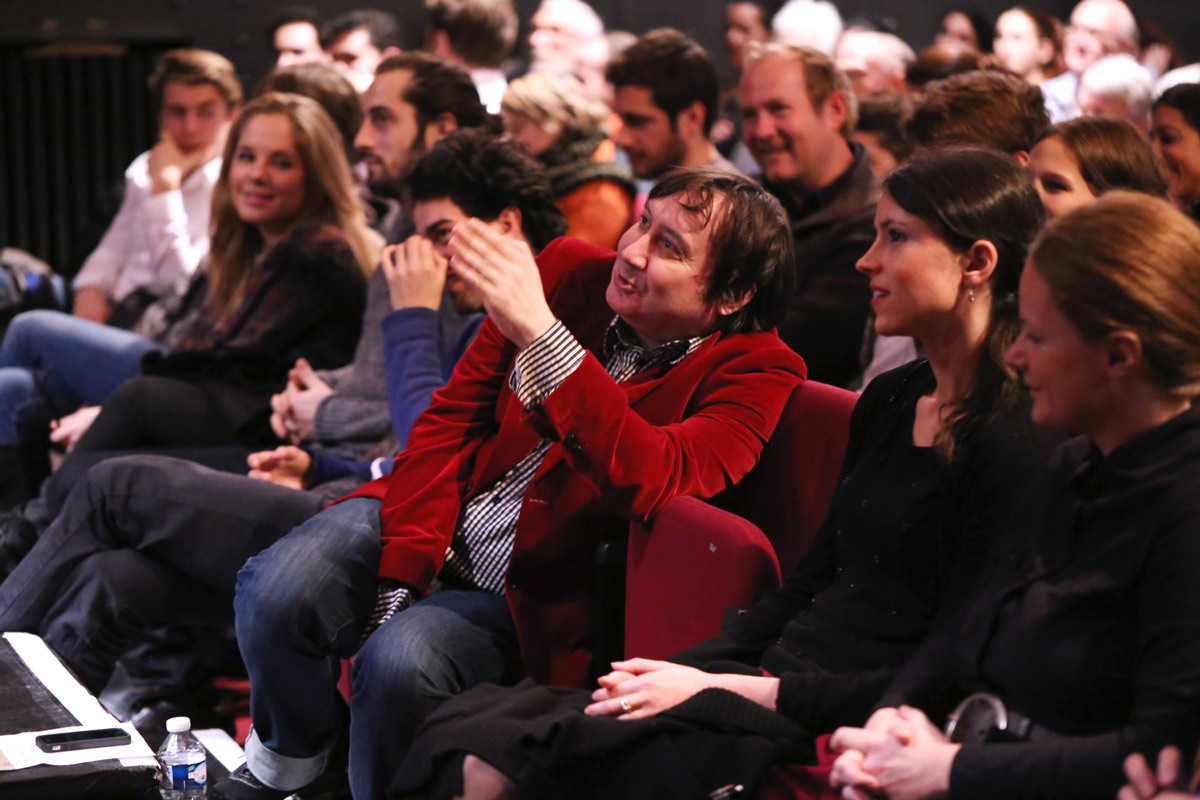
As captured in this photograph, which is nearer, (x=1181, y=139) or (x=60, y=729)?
(x=60, y=729)

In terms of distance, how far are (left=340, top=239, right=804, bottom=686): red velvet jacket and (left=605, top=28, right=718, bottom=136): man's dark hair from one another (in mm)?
1938

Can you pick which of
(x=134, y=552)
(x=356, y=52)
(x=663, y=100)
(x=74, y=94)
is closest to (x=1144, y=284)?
(x=134, y=552)

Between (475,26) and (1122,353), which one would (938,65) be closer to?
(475,26)

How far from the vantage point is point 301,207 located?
11.5ft

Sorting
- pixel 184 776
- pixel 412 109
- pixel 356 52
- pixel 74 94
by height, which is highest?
pixel 412 109

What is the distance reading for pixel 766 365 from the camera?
6.82 ft

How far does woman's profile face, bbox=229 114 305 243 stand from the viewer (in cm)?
347

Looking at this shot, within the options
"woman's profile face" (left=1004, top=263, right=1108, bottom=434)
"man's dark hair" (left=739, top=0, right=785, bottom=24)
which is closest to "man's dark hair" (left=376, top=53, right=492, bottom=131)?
"woman's profile face" (left=1004, top=263, right=1108, bottom=434)

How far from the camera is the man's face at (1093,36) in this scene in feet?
20.4

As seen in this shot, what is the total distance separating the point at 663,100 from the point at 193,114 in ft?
5.88

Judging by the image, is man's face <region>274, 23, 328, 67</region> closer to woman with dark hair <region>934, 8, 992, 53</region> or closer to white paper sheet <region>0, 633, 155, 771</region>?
woman with dark hair <region>934, 8, 992, 53</region>

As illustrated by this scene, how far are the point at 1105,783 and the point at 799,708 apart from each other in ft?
1.27

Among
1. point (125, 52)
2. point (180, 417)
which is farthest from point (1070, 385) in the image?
point (125, 52)

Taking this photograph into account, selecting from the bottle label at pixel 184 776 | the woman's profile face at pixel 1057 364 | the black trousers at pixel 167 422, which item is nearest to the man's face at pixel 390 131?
the black trousers at pixel 167 422
